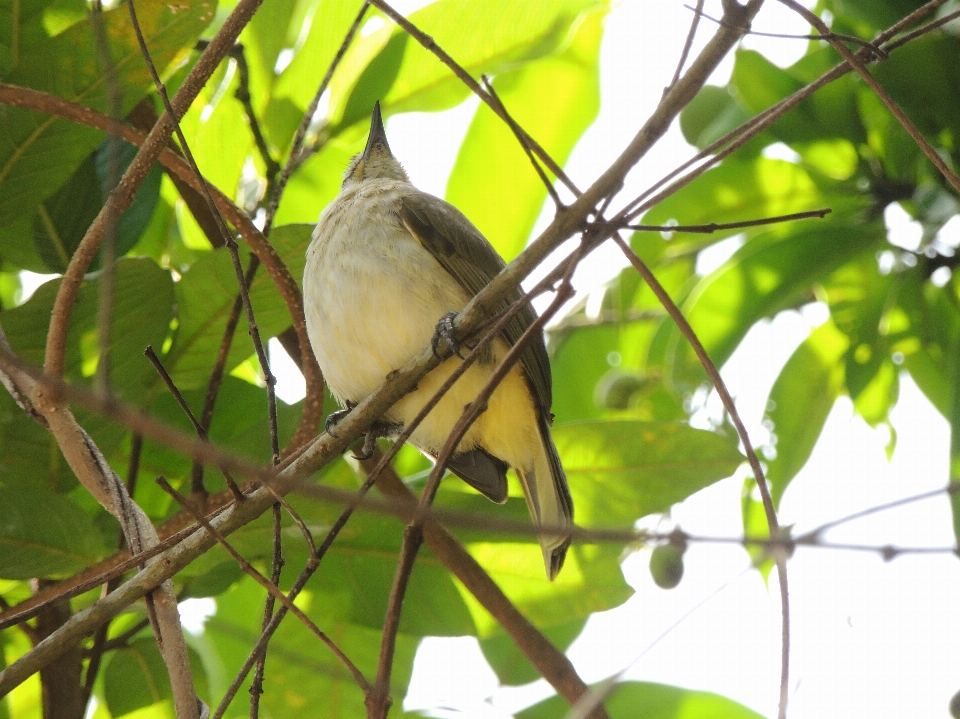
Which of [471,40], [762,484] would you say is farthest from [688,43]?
[471,40]

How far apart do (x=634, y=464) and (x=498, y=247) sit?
3.34 ft

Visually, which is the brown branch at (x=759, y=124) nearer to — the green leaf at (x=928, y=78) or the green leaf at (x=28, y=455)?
the green leaf at (x=928, y=78)

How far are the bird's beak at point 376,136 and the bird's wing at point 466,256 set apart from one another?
0.33 metres

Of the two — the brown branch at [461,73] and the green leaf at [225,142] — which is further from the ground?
the green leaf at [225,142]

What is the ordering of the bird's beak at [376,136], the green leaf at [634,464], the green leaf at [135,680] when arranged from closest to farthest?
the green leaf at [135,680]
the green leaf at [634,464]
the bird's beak at [376,136]

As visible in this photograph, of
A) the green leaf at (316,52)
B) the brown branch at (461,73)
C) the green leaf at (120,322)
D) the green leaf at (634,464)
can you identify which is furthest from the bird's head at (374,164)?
the brown branch at (461,73)

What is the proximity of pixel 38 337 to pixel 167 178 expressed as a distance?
958 mm

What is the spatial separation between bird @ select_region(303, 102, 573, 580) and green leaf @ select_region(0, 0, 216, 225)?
0.71 m

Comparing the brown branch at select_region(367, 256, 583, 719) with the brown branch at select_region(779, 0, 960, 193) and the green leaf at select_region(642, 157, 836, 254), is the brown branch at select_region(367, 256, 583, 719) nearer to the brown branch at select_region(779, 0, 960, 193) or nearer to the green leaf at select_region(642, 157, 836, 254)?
the brown branch at select_region(779, 0, 960, 193)

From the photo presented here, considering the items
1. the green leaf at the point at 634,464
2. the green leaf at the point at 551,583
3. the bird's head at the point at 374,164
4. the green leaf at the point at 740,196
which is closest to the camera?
the green leaf at the point at 634,464

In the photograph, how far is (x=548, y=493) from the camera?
9.51ft

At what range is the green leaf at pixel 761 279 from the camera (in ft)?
9.61

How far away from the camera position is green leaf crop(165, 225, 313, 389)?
2.58m

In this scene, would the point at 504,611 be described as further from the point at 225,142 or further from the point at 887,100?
the point at 225,142
